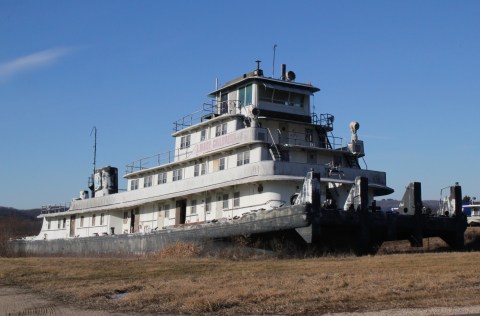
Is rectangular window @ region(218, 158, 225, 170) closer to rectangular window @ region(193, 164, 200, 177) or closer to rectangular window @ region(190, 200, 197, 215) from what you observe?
rectangular window @ region(193, 164, 200, 177)

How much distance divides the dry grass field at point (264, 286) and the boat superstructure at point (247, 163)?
21.6 feet

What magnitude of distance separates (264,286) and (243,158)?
1425cm

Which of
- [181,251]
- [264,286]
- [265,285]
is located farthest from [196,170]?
[264,286]

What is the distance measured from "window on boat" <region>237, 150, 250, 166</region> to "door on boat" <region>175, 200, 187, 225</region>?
4894 mm

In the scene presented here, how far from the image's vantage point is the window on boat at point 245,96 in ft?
93.8

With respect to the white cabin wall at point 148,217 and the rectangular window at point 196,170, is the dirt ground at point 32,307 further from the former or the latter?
the white cabin wall at point 148,217

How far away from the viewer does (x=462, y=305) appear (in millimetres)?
9953

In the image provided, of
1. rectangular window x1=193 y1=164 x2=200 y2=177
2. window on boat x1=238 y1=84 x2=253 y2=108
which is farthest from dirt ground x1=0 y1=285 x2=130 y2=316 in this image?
window on boat x1=238 y1=84 x2=253 y2=108

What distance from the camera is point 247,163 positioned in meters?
26.0

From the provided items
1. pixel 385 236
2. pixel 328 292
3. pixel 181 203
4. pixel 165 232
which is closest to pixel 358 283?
pixel 328 292

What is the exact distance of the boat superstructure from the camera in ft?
81.4

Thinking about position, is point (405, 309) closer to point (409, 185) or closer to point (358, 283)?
point (358, 283)

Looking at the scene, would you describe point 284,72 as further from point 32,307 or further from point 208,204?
point 32,307

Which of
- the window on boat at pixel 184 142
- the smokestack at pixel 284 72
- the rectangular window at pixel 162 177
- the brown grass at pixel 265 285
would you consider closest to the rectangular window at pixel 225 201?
the window on boat at pixel 184 142
